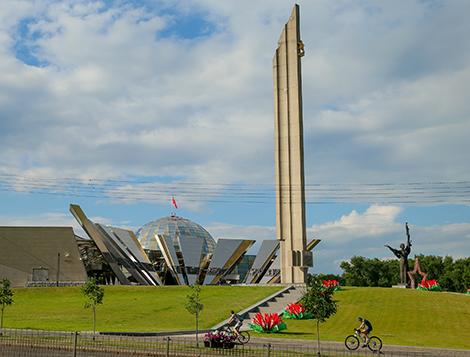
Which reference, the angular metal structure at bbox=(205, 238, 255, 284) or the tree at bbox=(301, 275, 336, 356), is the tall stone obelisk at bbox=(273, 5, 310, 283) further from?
the tree at bbox=(301, 275, 336, 356)

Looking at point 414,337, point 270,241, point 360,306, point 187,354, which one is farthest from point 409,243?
point 187,354

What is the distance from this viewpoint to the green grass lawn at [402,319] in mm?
27470

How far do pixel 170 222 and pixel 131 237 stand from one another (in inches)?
410

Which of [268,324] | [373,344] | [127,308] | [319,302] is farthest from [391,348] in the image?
[127,308]

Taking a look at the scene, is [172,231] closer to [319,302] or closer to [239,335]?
[239,335]

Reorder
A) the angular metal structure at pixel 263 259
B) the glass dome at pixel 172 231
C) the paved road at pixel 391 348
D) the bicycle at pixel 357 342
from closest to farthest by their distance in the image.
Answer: the paved road at pixel 391 348 → the bicycle at pixel 357 342 → the angular metal structure at pixel 263 259 → the glass dome at pixel 172 231

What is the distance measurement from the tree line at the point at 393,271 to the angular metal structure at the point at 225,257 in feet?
86.8

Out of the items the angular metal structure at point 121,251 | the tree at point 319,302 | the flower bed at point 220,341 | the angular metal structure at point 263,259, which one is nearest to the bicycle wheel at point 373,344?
the tree at point 319,302

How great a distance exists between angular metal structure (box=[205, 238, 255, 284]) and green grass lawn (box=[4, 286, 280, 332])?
16365mm

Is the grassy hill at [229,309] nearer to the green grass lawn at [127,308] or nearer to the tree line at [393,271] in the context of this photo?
the green grass lawn at [127,308]

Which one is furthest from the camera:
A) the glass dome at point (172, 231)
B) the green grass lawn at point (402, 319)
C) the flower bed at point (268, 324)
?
the glass dome at point (172, 231)

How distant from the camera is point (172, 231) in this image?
74.2 meters

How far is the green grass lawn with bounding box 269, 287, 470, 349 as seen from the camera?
90.1 feet

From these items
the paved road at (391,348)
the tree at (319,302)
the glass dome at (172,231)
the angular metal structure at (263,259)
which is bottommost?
the paved road at (391,348)
